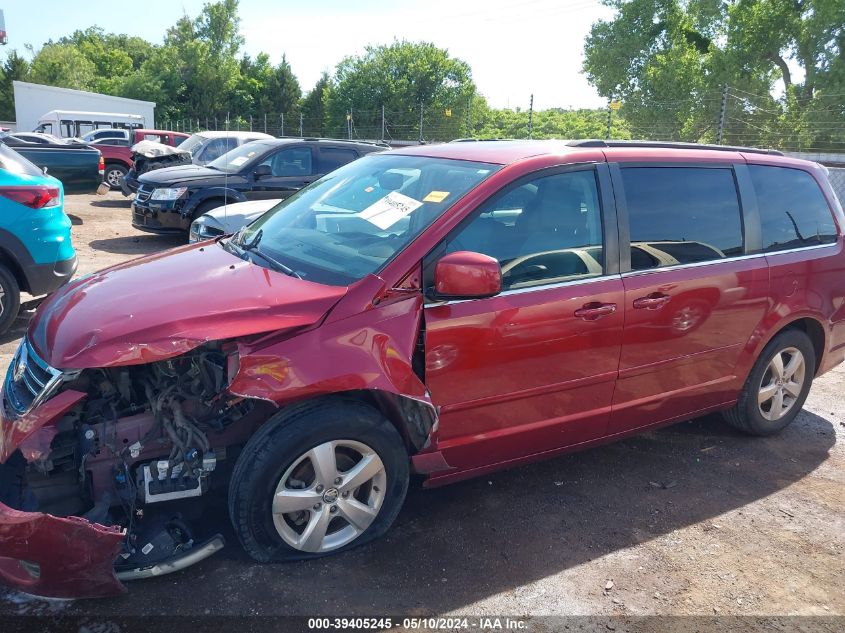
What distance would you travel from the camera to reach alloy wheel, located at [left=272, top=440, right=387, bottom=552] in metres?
2.86

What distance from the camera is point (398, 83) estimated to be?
42.1 m

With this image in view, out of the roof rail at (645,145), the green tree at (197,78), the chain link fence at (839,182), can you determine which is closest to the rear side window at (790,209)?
the roof rail at (645,145)

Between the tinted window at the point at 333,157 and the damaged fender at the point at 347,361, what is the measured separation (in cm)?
795

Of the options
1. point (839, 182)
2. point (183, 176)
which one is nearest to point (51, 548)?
point (183, 176)

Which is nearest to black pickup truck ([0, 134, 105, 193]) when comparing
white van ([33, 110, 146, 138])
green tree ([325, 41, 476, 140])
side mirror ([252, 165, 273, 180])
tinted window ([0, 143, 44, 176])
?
side mirror ([252, 165, 273, 180])

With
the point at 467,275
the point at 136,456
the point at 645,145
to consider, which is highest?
the point at 645,145

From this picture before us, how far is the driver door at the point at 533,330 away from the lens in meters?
3.07

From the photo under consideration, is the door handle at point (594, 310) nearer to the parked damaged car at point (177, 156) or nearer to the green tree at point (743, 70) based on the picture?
the parked damaged car at point (177, 156)

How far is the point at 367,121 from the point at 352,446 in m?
37.7

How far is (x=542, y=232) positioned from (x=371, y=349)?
111 centimetres

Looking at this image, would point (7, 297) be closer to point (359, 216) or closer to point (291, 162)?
point (359, 216)

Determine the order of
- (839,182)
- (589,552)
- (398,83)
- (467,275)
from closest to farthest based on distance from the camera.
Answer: (467,275), (589,552), (839,182), (398,83)

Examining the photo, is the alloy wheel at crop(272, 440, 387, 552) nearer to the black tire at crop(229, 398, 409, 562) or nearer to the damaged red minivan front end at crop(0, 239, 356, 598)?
the black tire at crop(229, 398, 409, 562)

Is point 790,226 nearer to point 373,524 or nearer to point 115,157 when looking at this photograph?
point 373,524
